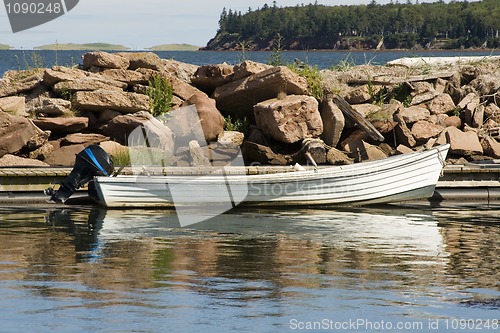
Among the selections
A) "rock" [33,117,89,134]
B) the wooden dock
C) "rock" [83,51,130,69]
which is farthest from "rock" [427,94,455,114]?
"rock" [33,117,89,134]

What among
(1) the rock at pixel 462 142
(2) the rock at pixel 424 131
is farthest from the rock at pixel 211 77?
(1) the rock at pixel 462 142

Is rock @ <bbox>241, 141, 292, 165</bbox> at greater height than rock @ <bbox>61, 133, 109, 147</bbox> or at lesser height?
lesser

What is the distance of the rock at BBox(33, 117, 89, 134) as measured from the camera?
20703 mm

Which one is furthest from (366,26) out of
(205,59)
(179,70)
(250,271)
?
(250,271)

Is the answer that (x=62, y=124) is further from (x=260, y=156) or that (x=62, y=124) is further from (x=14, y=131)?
(x=260, y=156)

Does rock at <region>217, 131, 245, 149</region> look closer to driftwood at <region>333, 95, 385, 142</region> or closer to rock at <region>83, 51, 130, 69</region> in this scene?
driftwood at <region>333, 95, 385, 142</region>

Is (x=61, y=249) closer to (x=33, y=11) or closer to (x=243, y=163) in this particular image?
(x=243, y=163)

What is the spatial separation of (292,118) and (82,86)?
443 centimetres

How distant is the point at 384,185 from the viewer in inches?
770

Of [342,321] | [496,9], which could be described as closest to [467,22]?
[496,9]

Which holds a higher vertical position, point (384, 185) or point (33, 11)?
point (33, 11)

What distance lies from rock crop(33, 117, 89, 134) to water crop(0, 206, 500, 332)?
A: 229cm

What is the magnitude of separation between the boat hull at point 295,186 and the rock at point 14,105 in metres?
3.47

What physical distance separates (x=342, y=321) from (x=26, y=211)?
9.06m
